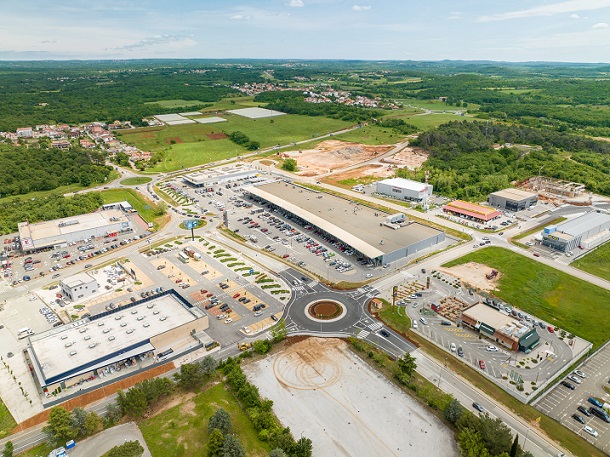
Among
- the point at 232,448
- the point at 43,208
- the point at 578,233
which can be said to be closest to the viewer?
the point at 232,448

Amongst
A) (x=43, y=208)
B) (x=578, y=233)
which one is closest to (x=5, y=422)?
(x=43, y=208)

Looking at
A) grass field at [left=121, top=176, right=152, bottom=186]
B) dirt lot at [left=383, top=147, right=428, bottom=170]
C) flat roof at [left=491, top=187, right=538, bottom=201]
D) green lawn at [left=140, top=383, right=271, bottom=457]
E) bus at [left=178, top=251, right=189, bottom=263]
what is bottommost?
grass field at [left=121, top=176, right=152, bottom=186]

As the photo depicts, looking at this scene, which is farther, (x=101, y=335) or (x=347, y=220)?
(x=347, y=220)

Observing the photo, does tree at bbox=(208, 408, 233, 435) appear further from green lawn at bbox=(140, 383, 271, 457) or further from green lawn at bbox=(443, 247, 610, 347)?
green lawn at bbox=(443, 247, 610, 347)

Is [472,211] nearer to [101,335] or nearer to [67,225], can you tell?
[101,335]

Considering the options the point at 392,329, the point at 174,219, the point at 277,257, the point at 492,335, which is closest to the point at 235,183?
the point at 174,219

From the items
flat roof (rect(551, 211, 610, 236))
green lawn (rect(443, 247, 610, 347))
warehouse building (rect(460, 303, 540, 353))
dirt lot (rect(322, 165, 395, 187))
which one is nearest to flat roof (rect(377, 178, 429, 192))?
dirt lot (rect(322, 165, 395, 187))

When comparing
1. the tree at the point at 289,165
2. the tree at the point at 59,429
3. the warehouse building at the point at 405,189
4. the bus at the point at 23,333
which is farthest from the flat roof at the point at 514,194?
the bus at the point at 23,333
